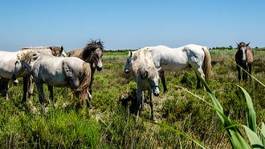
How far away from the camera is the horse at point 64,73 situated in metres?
10.6

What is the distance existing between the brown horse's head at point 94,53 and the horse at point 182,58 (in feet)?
9.37

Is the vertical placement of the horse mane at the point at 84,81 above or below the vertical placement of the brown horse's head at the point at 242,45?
below

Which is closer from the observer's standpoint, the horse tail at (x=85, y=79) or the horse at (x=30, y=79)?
the horse tail at (x=85, y=79)

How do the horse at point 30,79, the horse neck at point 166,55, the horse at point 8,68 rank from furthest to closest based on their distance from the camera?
the horse neck at point 166,55
the horse at point 8,68
the horse at point 30,79

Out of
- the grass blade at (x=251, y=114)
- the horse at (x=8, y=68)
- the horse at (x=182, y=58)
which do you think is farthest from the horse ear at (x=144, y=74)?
the grass blade at (x=251, y=114)

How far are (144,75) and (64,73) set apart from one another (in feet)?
6.47

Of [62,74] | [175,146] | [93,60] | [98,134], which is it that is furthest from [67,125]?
[93,60]

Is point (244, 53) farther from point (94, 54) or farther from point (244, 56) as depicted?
point (94, 54)

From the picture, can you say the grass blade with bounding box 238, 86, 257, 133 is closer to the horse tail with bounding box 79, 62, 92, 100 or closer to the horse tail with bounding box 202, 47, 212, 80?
the horse tail with bounding box 79, 62, 92, 100

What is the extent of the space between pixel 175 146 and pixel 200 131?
1845 mm

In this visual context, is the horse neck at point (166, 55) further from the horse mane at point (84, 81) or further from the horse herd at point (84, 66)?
the horse mane at point (84, 81)

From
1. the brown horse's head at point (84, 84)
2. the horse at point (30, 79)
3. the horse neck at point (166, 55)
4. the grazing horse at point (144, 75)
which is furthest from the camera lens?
the horse neck at point (166, 55)

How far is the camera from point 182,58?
15.4 metres

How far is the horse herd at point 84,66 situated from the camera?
34.7 ft
